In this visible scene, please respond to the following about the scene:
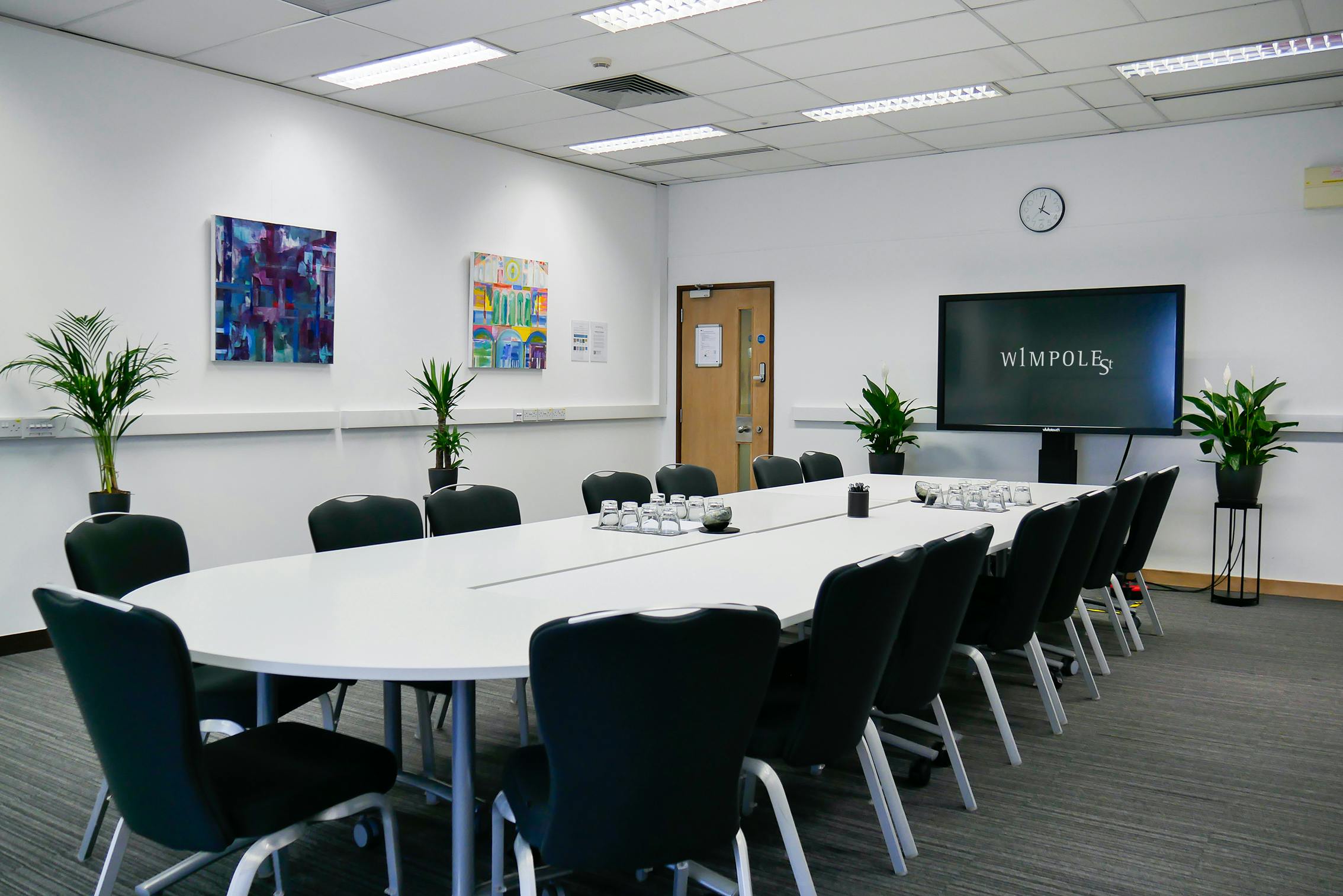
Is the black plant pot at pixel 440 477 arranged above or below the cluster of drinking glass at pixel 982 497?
below

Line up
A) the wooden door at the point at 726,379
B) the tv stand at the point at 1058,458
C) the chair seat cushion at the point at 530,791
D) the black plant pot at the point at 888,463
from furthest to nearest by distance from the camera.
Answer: the wooden door at the point at 726,379 < the black plant pot at the point at 888,463 < the tv stand at the point at 1058,458 < the chair seat cushion at the point at 530,791

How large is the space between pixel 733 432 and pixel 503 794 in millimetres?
6639

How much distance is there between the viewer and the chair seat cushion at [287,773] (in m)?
2.00

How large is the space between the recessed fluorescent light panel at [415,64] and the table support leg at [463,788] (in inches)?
156

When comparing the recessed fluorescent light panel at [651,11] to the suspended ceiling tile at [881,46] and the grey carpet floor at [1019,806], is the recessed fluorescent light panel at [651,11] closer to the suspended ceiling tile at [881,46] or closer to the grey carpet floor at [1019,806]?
the suspended ceiling tile at [881,46]

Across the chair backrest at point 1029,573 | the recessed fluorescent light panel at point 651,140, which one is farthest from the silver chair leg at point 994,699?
the recessed fluorescent light panel at point 651,140

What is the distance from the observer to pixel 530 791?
205 centimetres

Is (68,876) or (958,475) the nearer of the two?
(68,876)

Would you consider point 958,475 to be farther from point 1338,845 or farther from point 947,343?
point 1338,845

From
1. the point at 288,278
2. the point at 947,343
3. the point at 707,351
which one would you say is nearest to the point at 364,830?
the point at 288,278

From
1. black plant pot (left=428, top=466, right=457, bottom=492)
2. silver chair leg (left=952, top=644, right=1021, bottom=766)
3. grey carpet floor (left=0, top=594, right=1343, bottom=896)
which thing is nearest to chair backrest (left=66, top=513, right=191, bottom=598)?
grey carpet floor (left=0, top=594, right=1343, bottom=896)

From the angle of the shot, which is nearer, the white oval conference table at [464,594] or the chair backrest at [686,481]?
the white oval conference table at [464,594]

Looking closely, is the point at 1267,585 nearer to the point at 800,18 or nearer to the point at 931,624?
the point at 800,18

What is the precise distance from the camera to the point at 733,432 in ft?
28.3
